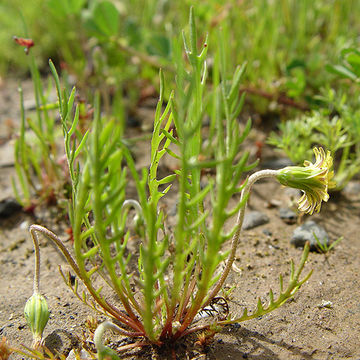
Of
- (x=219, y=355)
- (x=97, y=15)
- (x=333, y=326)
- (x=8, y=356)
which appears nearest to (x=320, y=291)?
(x=333, y=326)

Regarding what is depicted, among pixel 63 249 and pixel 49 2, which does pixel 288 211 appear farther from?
pixel 49 2

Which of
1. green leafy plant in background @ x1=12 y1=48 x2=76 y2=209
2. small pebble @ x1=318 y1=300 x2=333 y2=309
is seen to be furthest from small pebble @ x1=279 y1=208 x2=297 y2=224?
green leafy plant in background @ x1=12 y1=48 x2=76 y2=209

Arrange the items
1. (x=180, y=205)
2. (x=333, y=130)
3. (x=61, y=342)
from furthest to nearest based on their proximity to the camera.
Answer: (x=333, y=130) < (x=61, y=342) < (x=180, y=205)

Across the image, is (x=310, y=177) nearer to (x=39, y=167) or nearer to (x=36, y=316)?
(x=36, y=316)

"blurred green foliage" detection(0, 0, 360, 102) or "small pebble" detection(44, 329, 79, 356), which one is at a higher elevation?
"blurred green foliage" detection(0, 0, 360, 102)

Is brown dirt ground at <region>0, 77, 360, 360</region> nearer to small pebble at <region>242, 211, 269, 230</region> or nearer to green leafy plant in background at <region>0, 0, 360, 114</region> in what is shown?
small pebble at <region>242, 211, 269, 230</region>

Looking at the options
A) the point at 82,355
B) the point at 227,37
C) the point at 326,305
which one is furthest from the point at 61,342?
the point at 227,37
